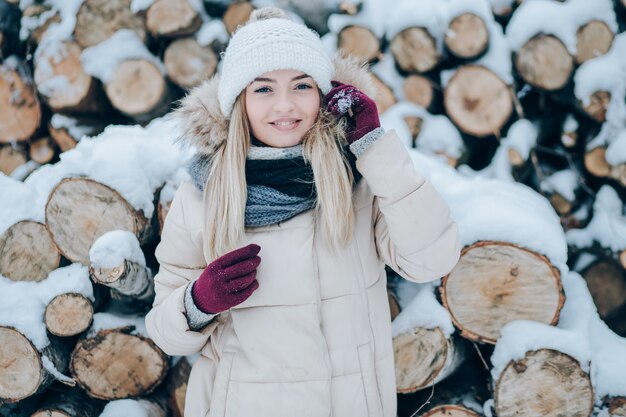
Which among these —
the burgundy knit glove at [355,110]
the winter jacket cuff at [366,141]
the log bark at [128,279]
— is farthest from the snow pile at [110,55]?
the winter jacket cuff at [366,141]

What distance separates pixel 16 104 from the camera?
2.85 meters

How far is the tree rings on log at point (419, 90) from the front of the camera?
2803mm

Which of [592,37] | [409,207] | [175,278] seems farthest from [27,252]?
[592,37]

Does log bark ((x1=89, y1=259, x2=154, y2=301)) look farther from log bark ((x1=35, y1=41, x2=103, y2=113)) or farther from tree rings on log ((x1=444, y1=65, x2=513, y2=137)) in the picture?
tree rings on log ((x1=444, y1=65, x2=513, y2=137))

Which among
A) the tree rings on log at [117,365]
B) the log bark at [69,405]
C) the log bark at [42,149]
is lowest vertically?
the log bark at [69,405]

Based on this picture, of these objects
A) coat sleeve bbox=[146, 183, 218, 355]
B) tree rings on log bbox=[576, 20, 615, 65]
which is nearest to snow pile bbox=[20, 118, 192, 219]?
coat sleeve bbox=[146, 183, 218, 355]

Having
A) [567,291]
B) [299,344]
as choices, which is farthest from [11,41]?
[567,291]

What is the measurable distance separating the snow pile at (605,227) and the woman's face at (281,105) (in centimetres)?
175

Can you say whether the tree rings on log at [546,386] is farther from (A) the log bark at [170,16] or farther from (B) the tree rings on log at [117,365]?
(A) the log bark at [170,16]

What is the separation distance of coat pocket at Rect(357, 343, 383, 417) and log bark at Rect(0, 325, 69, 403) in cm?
128

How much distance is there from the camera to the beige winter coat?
1254 mm

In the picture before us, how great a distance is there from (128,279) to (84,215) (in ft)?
1.36

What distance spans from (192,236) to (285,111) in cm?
48

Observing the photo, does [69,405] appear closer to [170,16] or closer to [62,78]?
[62,78]
